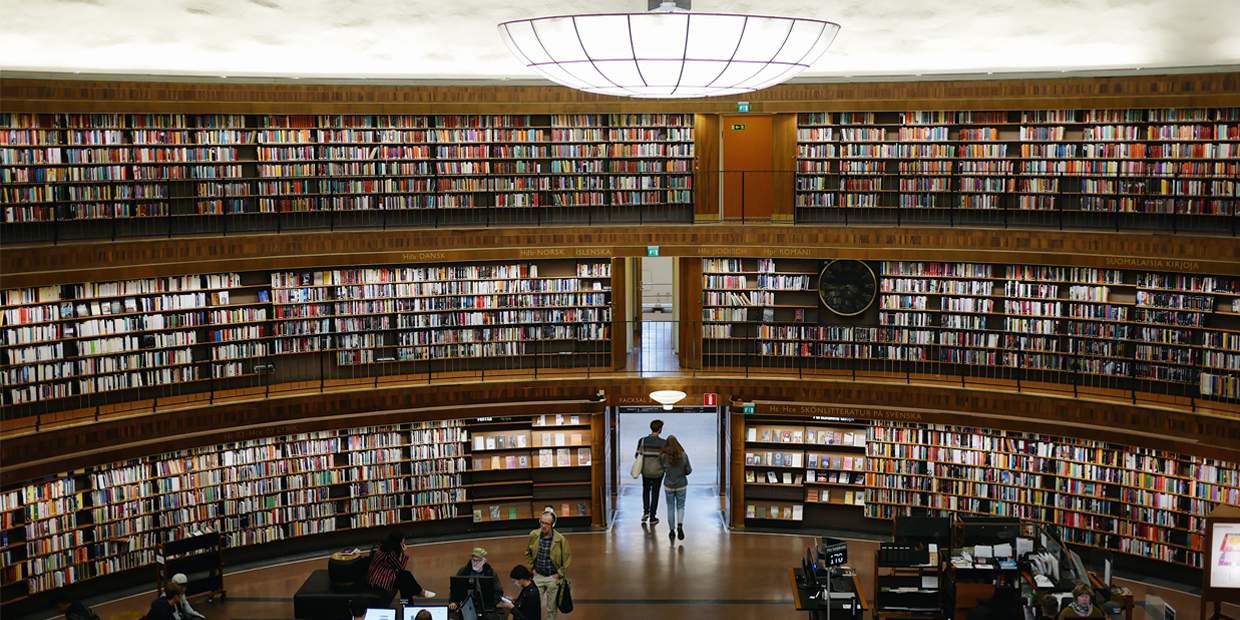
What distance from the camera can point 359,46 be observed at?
393 inches

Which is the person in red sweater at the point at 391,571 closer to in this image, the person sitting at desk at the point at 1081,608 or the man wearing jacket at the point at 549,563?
the man wearing jacket at the point at 549,563

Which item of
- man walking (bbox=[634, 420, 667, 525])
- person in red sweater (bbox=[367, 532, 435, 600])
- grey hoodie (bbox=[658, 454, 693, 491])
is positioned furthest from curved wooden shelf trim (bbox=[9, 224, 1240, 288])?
person in red sweater (bbox=[367, 532, 435, 600])

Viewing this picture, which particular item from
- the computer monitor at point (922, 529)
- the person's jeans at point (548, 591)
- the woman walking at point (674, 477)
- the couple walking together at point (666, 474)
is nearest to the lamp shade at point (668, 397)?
the couple walking together at point (666, 474)

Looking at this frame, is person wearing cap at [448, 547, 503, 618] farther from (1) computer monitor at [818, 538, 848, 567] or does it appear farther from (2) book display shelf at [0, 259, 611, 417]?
(2) book display shelf at [0, 259, 611, 417]

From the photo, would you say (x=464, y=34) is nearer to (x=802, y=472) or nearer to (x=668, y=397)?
(x=668, y=397)

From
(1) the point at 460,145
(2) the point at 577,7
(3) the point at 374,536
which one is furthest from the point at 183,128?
(2) the point at 577,7

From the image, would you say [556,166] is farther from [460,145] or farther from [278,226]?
[278,226]

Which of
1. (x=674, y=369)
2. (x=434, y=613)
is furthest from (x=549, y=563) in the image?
(x=674, y=369)

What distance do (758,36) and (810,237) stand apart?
8.35 m

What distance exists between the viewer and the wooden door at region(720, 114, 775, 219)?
14.1 meters

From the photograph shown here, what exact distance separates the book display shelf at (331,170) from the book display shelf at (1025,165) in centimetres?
180

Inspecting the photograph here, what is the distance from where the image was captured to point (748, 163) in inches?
568

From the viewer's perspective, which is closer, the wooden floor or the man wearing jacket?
the man wearing jacket

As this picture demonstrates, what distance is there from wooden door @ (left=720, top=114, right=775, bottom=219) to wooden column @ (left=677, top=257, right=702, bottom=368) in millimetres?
1136
